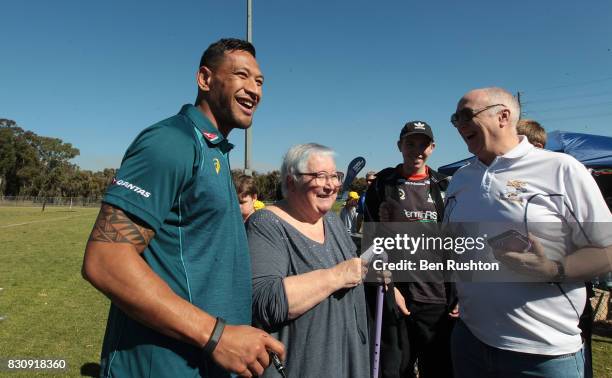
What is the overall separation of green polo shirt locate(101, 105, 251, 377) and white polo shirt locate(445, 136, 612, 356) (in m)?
1.45

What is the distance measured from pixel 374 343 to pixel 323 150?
5.09ft

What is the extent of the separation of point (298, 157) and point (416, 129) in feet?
6.39

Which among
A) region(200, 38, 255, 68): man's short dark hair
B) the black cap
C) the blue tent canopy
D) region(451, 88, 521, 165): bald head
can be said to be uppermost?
the blue tent canopy

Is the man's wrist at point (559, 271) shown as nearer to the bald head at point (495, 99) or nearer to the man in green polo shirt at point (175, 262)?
the bald head at point (495, 99)

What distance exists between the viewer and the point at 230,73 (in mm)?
1854

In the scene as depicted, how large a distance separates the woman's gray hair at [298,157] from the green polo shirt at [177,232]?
29.9 inches

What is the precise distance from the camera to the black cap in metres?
3.91

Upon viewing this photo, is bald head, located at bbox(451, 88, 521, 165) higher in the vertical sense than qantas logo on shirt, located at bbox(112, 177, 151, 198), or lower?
higher

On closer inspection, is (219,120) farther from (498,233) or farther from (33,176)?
(33,176)

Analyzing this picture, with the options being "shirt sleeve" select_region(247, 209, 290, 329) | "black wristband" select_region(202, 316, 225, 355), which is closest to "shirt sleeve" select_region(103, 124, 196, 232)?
"black wristband" select_region(202, 316, 225, 355)

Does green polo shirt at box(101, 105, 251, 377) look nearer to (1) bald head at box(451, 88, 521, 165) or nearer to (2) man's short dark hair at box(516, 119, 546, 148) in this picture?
(1) bald head at box(451, 88, 521, 165)

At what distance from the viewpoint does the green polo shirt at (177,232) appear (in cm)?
137

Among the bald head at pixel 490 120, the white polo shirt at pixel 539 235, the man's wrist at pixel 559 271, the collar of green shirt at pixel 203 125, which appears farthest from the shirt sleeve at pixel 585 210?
the collar of green shirt at pixel 203 125

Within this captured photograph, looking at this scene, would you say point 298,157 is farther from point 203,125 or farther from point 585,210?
point 585,210
